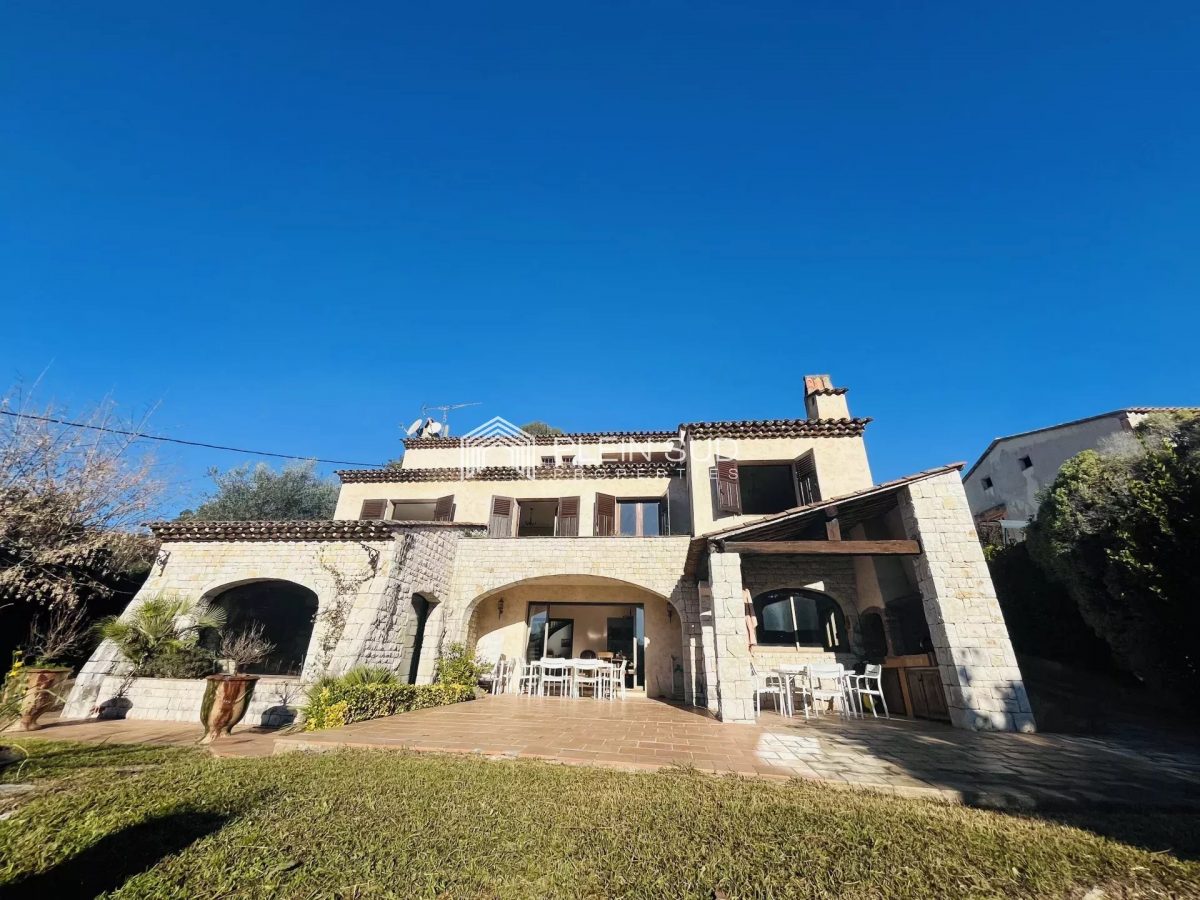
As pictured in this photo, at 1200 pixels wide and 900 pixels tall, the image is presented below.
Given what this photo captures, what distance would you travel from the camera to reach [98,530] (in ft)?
31.2

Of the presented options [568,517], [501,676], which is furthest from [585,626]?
[568,517]

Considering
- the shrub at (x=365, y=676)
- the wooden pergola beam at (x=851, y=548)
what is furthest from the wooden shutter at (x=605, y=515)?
the shrub at (x=365, y=676)

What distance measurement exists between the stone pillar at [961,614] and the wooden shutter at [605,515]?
7313 mm

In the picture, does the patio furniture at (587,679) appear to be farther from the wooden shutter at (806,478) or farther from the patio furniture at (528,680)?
the wooden shutter at (806,478)

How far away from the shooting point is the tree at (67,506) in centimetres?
849

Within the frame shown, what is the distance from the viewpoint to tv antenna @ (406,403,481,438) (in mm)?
17516

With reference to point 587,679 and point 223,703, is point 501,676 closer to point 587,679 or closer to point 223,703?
point 587,679

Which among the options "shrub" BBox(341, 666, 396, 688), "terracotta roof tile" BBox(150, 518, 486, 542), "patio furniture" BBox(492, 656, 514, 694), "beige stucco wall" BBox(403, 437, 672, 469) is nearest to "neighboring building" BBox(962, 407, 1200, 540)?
"beige stucco wall" BBox(403, 437, 672, 469)

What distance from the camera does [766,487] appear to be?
1355cm

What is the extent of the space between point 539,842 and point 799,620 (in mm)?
10195

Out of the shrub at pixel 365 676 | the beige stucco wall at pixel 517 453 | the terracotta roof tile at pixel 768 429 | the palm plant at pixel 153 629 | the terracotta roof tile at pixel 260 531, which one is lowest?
the shrub at pixel 365 676

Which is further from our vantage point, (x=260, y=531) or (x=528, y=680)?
(x=528, y=680)

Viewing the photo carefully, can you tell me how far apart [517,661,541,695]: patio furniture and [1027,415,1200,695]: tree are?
1104 cm

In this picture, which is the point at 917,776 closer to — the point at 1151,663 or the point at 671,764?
the point at 671,764
